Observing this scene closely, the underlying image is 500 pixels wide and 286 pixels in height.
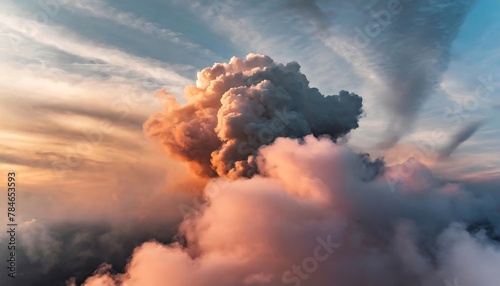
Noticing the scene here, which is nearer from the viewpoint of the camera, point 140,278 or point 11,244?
point 11,244

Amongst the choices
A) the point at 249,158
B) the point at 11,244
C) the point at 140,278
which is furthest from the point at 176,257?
the point at 11,244

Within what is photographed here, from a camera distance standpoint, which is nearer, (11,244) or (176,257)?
(11,244)

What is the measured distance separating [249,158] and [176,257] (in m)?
63.1

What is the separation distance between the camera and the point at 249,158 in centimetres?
11794

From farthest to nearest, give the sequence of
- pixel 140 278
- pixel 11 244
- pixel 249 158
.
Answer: pixel 140 278 → pixel 249 158 → pixel 11 244

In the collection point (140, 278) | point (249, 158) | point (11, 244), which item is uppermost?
point (249, 158)

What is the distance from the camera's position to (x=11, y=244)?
67.8 m

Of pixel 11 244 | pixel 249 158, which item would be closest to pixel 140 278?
pixel 249 158

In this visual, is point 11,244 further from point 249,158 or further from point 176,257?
point 176,257

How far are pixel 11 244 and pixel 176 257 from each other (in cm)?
9194

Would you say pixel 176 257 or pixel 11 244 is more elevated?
pixel 176 257

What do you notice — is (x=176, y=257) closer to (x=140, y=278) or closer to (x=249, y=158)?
(x=140, y=278)

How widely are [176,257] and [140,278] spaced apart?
16015mm

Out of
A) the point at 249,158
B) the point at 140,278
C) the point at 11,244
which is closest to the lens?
the point at 11,244
